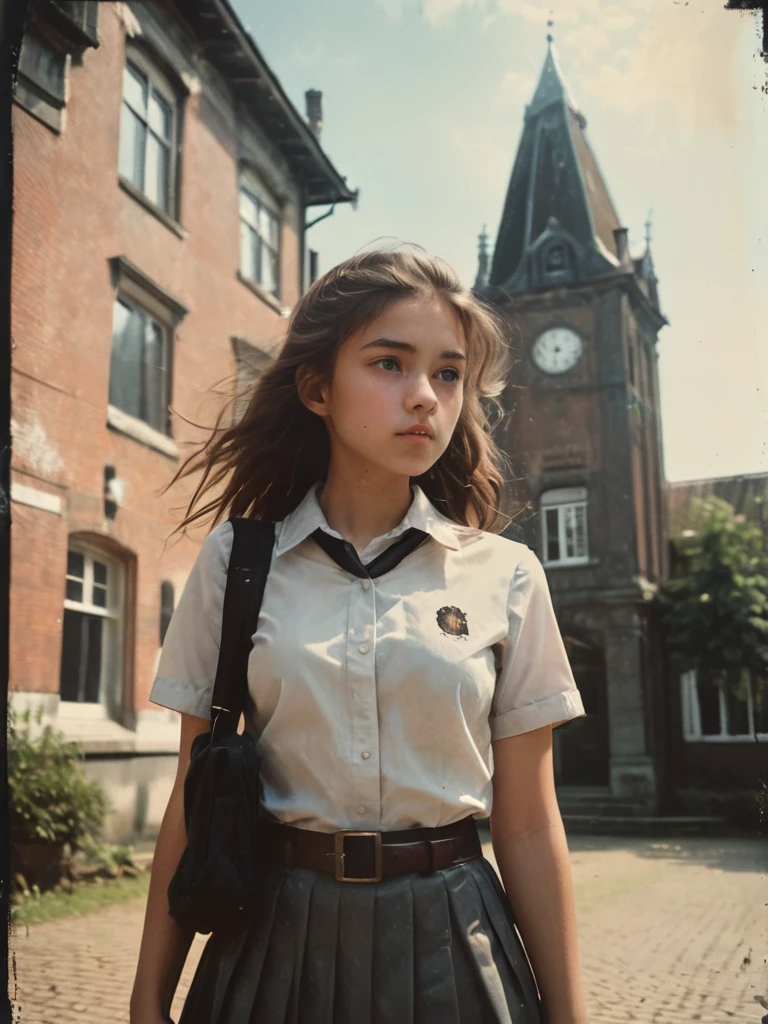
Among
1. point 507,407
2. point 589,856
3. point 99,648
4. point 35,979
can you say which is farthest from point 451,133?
point 35,979

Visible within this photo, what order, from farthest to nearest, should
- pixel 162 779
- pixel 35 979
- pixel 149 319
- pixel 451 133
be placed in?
pixel 149 319, pixel 162 779, pixel 35 979, pixel 451 133

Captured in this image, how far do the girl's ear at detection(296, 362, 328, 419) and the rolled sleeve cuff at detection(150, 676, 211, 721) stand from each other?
502 millimetres

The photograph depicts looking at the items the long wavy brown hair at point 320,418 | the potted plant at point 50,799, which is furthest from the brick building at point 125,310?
the long wavy brown hair at point 320,418

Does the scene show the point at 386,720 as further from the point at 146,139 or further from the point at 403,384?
the point at 146,139

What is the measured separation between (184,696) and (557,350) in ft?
4.72

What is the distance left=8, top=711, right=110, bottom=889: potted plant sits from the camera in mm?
3140

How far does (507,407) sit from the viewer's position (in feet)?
7.39

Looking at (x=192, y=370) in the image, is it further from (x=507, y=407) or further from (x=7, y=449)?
(x=507, y=407)

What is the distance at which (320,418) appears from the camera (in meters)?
1.65

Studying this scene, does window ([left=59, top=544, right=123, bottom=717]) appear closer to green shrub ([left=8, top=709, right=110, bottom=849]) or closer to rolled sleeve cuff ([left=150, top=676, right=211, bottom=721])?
green shrub ([left=8, top=709, right=110, bottom=849])

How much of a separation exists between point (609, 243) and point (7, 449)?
61.4 inches

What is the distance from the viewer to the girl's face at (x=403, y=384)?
138 centimetres

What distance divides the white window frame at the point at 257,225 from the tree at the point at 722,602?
4.97ft

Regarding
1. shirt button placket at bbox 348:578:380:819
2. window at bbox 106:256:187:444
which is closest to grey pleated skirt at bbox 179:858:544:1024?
shirt button placket at bbox 348:578:380:819
